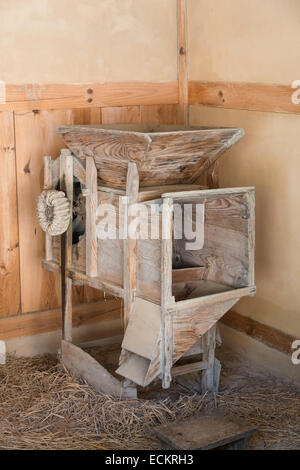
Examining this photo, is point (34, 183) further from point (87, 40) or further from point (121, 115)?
point (87, 40)

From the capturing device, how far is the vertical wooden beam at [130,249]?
3.12m

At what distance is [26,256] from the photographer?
3994mm

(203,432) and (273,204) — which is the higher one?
(273,204)

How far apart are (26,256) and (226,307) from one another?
1318mm

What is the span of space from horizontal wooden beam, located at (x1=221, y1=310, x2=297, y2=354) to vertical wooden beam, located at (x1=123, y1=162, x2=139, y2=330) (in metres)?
0.97

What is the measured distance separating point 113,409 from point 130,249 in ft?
2.62

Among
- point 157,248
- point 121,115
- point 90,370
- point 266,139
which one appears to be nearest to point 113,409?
point 90,370

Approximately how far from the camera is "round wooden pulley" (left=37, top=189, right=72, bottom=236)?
3.46 m

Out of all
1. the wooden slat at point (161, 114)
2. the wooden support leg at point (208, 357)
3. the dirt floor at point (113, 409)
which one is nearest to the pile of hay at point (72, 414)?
the dirt floor at point (113, 409)

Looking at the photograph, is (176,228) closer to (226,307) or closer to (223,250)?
(223,250)

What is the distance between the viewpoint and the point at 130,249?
3.18 metres

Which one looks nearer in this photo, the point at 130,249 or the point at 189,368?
the point at 130,249

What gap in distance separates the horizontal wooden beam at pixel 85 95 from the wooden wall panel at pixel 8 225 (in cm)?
11

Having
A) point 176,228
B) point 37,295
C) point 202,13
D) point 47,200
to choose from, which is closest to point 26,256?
point 37,295
